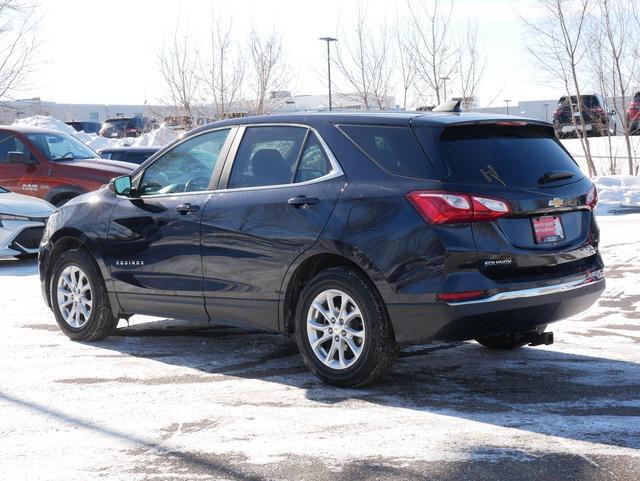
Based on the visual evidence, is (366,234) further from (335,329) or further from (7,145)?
(7,145)

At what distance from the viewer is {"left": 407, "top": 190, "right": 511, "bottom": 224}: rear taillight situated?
18.0ft

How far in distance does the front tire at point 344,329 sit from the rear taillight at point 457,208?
0.63m

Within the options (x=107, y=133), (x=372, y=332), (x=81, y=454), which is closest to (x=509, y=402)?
(x=372, y=332)

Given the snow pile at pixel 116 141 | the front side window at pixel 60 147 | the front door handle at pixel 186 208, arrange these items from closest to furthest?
1. the front door handle at pixel 186 208
2. the front side window at pixel 60 147
3. the snow pile at pixel 116 141

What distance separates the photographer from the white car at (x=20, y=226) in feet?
41.0

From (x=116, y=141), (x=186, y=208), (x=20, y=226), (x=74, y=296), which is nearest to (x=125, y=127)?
(x=116, y=141)

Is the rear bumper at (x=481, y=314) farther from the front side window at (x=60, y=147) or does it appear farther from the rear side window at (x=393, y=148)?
the front side window at (x=60, y=147)

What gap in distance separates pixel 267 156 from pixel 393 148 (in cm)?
105

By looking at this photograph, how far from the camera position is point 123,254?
7320 mm

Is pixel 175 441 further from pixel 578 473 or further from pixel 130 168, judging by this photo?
pixel 130 168

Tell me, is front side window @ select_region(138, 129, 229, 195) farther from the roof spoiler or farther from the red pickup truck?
the red pickup truck

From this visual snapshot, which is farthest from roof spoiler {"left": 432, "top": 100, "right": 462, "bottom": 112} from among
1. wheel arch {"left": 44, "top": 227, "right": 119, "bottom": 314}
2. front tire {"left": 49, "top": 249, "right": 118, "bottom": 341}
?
front tire {"left": 49, "top": 249, "right": 118, "bottom": 341}

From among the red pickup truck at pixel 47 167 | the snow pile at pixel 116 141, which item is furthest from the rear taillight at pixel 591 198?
the snow pile at pixel 116 141

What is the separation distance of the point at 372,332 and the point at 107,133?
42.9m
